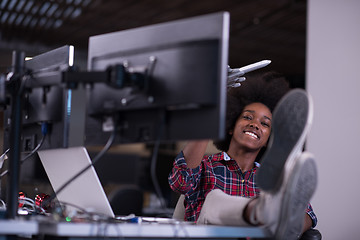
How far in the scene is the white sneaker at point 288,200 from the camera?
53.1 inches

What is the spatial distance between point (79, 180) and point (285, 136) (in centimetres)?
62

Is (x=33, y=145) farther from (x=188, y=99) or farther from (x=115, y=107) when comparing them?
(x=188, y=99)

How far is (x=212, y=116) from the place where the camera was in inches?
49.8

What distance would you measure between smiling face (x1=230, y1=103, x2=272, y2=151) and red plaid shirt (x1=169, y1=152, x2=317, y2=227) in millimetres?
96

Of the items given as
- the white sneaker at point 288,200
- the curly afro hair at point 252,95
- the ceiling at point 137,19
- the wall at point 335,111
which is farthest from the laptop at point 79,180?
the ceiling at point 137,19

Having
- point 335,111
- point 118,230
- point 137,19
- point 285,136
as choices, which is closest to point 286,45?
point 137,19

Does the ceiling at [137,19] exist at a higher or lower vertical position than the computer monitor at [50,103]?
higher

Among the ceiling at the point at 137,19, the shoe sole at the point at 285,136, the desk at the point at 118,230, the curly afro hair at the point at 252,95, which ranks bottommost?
the desk at the point at 118,230

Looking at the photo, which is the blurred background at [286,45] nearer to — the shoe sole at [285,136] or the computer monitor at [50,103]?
the computer monitor at [50,103]

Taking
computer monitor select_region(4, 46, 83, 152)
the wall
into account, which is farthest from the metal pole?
the wall

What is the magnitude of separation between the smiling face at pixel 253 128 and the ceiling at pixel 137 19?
10.8 feet

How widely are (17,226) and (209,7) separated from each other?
4.96 metres

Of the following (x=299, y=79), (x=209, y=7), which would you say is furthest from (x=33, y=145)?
(x=299, y=79)

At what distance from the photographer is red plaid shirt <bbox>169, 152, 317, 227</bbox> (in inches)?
86.9
